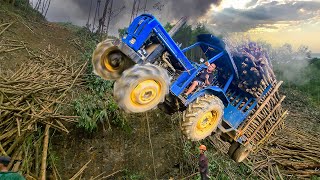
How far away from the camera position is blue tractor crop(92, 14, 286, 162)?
18.6ft

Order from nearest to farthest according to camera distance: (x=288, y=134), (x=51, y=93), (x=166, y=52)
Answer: (x=166, y=52)
(x=51, y=93)
(x=288, y=134)

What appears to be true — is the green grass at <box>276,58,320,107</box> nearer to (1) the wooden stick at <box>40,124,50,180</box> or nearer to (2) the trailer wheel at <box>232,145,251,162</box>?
(2) the trailer wheel at <box>232,145,251,162</box>

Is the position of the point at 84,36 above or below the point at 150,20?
above

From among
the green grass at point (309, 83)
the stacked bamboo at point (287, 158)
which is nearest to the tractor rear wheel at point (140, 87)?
the stacked bamboo at point (287, 158)

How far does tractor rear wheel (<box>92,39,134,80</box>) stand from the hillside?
126cm

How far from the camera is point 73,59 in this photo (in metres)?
11.7

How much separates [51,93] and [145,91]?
3.32 meters

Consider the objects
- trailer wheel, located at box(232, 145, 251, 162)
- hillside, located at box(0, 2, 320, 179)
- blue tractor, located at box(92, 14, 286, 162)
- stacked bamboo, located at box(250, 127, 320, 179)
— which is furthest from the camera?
stacked bamboo, located at box(250, 127, 320, 179)

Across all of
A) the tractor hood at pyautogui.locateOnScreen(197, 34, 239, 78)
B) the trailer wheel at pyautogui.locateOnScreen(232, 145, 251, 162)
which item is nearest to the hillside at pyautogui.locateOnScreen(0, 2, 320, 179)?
the trailer wheel at pyautogui.locateOnScreen(232, 145, 251, 162)

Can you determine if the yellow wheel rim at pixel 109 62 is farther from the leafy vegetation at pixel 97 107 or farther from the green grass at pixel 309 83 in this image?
the green grass at pixel 309 83

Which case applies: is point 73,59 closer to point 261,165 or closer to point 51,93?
point 51,93

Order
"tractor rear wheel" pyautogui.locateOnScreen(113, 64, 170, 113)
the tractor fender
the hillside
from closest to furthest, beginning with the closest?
"tractor rear wheel" pyautogui.locateOnScreen(113, 64, 170, 113) < the tractor fender < the hillside

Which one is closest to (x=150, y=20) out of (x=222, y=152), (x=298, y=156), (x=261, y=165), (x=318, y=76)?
(x=222, y=152)

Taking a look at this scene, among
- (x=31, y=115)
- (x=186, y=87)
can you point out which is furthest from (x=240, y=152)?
(x=31, y=115)
